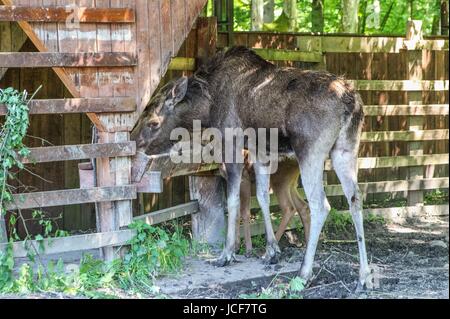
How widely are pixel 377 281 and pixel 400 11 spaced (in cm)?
1318

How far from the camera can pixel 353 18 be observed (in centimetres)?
1394

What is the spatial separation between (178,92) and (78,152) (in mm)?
1595

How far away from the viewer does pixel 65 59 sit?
23.1 ft

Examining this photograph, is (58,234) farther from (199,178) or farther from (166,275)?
(199,178)

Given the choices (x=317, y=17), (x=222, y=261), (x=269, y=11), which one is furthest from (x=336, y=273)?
(x=269, y=11)

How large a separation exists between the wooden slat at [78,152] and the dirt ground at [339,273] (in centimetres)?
135

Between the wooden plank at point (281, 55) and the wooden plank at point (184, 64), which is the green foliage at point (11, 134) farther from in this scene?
the wooden plank at point (281, 55)

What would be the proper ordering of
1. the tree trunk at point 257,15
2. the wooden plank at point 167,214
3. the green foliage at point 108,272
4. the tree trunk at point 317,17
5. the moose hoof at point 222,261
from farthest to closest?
the tree trunk at point 317,17, the tree trunk at point 257,15, the moose hoof at point 222,261, the wooden plank at point 167,214, the green foliage at point 108,272

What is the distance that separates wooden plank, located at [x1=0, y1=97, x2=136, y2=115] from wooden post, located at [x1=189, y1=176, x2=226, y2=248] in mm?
Result: 1898

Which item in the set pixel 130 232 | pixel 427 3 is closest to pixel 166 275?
pixel 130 232

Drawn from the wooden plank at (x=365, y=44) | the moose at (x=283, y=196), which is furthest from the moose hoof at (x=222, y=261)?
the wooden plank at (x=365, y=44)

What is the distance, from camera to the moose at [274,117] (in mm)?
7383

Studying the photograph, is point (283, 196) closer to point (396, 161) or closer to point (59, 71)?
point (396, 161)

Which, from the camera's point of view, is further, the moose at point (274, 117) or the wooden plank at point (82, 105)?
the moose at point (274, 117)
